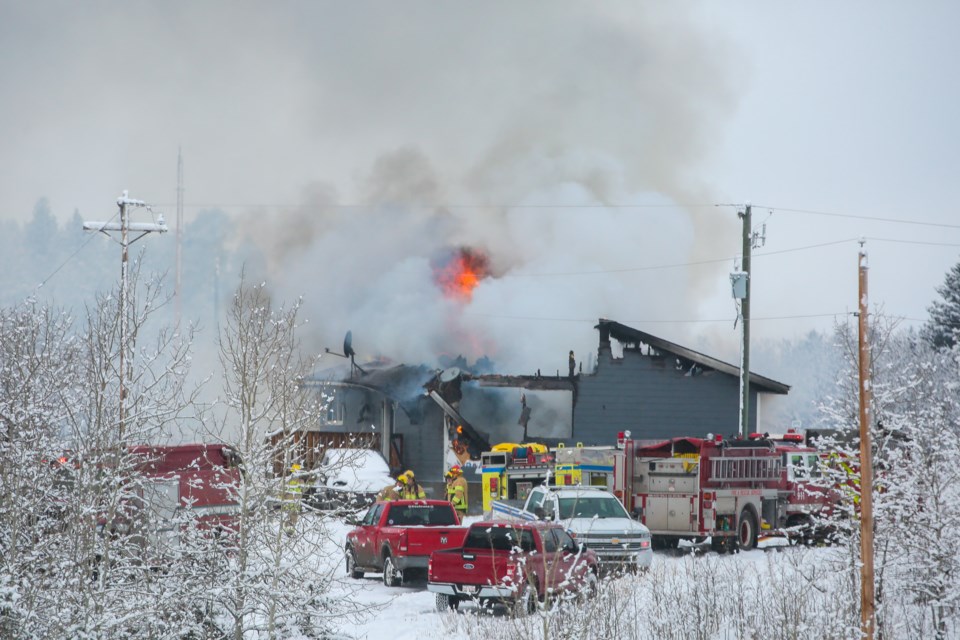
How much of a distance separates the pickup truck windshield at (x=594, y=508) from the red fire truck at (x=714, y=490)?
2420 mm

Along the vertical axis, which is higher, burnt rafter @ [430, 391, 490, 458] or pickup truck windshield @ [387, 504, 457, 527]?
burnt rafter @ [430, 391, 490, 458]

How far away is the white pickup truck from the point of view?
2038cm

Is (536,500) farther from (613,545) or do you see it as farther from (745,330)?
(745,330)

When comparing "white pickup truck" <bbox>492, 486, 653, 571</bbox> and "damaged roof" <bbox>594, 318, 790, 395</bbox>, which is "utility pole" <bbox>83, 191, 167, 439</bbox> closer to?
"white pickup truck" <bbox>492, 486, 653, 571</bbox>

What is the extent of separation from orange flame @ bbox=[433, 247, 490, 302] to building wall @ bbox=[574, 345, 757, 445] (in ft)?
30.5

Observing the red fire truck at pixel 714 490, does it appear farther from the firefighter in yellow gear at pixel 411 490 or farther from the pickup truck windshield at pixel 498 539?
the pickup truck windshield at pixel 498 539

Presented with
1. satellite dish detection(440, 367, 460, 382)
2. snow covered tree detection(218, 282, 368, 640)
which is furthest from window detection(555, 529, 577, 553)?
satellite dish detection(440, 367, 460, 382)

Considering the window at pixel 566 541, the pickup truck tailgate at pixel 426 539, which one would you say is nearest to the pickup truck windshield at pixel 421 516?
the pickup truck tailgate at pixel 426 539

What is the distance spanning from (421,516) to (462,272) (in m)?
30.4

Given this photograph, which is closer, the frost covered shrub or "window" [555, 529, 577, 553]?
the frost covered shrub

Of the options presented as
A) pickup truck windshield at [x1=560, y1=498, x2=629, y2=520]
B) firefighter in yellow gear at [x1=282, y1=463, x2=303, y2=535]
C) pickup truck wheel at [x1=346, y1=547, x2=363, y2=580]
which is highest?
firefighter in yellow gear at [x1=282, y1=463, x2=303, y2=535]

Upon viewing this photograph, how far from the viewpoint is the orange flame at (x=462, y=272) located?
49.4 m

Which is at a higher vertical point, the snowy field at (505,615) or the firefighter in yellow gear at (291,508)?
the firefighter in yellow gear at (291,508)

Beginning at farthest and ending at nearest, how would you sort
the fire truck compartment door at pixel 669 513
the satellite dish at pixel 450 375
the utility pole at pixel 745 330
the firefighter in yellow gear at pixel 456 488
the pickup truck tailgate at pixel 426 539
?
the satellite dish at pixel 450 375 → the utility pole at pixel 745 330 → the firefighter in yellow gear at pixel 456 488 → the fire truck compartment door at pixel 669 513 → the pickup truck tailgate at pixel 426 539
